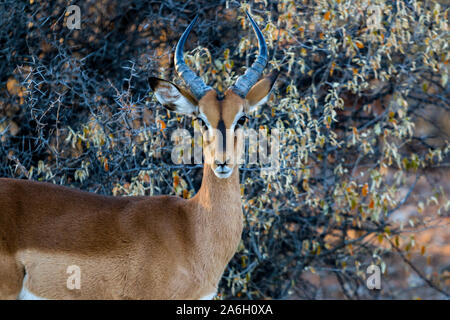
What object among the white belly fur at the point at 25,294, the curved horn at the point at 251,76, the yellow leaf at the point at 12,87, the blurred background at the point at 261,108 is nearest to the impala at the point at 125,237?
the white belly fur at the point at 25,294

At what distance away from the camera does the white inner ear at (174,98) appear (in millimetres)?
4738

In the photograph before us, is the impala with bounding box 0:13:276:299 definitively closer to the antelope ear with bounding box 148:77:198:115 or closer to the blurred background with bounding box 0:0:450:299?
the antelope ear with bounding box 148:77:198:115

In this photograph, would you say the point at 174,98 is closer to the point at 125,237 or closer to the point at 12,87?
the point at 125,237

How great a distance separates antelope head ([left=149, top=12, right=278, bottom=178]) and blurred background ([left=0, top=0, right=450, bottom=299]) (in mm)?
1248

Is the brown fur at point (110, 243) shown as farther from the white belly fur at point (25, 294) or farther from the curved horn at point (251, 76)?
the curved horn at point (251, 76)

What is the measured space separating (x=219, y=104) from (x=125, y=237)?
116cm

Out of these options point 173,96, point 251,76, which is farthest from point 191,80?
point 251,76

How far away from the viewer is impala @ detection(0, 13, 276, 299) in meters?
4.30

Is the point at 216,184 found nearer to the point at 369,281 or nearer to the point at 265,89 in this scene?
the point at 265,89

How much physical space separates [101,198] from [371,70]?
3831 mm

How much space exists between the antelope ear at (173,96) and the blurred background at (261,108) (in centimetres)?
126

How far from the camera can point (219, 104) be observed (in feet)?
15.0

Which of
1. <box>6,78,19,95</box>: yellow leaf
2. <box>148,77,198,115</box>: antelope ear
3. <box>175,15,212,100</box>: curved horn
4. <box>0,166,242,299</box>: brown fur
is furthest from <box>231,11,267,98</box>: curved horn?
<box>6,78,19,95</box>: yellow leaf

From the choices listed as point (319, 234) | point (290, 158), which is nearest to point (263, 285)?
point (319, 234)
